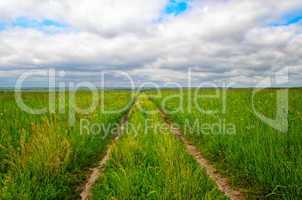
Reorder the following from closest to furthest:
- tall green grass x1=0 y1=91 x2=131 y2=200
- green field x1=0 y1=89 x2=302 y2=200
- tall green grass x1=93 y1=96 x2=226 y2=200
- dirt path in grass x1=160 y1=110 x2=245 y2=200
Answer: tall green grass x1=93 y1=96 x2=226 y2=200, green field x1=0 y1=89 x2=302 y2=200, tall green grass x1=0 y1=91 x2=131 y2=200, dirt path in grass x1=160 y1=110 x2=245 y2=200

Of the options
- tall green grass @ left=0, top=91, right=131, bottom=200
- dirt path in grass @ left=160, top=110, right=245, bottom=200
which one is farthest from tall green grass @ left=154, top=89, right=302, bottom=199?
tall green grass @ left=0, top=91, right=131, bottom=200

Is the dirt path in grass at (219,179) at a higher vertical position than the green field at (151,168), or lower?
lower

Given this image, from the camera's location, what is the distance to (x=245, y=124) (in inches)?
346

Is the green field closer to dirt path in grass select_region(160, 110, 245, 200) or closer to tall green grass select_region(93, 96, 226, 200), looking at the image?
tall green grass select_region(93, 96, 226, 200)

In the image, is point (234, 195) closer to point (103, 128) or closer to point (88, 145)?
point (88, 145)

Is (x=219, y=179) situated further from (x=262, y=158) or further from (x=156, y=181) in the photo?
(x=156, y=181)

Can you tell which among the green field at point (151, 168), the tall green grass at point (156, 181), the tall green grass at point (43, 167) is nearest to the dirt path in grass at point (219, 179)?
the green field at point (151, 168)

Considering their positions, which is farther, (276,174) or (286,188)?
(276,174)

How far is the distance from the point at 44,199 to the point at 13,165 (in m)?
1.39

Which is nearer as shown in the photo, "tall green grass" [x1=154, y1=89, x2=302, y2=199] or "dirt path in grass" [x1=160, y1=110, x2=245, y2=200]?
"tall green grass" [x1=154, y1=89, x2=302, y2=199]

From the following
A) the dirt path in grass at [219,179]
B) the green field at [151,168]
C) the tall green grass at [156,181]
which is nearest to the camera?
the tall green grass at [156,181]

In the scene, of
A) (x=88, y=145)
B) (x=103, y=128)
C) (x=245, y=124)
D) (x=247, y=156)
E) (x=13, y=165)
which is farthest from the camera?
(x=103, y=128)

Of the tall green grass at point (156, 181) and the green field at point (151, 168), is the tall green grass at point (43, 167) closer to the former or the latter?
the green field at point (151, 168)

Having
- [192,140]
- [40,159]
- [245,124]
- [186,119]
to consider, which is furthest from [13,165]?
[186,119]
